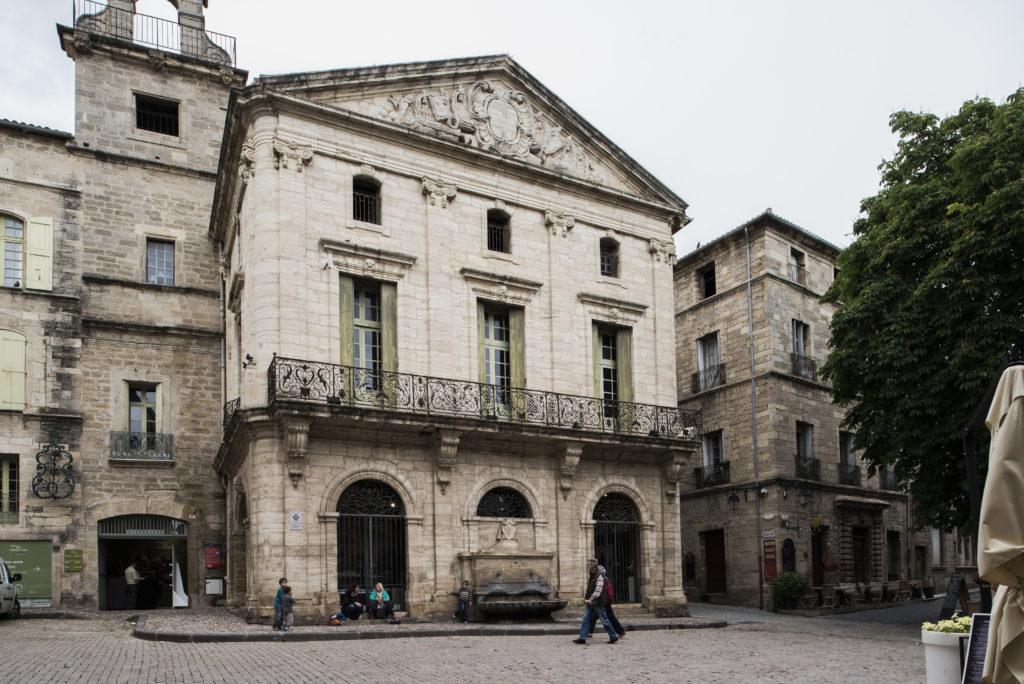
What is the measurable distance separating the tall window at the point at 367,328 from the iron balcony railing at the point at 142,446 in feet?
23.3

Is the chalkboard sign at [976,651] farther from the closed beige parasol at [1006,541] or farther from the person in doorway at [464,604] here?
the person in doorway at [464,604]

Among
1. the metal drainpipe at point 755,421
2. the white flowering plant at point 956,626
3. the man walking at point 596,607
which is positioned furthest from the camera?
the metal drainpipe at point 755,421

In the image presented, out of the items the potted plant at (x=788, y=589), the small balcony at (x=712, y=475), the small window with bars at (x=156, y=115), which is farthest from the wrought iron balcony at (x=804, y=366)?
the small window with bars at (x=156, y=115)

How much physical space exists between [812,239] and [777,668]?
855 inches

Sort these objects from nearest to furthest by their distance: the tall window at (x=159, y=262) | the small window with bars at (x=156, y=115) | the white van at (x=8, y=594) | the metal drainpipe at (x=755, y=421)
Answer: the white van at (x=8, y=594) < the tall window at (x=159, y=262) < the small window with bars at (x=156, y=115) < the metal drainpipe at (x=755, y=421)

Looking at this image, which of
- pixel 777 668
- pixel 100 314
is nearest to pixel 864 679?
pixel 777 668

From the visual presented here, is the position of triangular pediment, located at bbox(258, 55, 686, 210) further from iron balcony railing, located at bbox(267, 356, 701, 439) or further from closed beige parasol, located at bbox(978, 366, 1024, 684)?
closed beige parasol, located at bbox(978, 366, 1024, 684)

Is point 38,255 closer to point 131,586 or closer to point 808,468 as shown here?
point 131,586

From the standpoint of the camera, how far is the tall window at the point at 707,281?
3281 centimetres

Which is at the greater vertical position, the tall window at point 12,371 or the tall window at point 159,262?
the tall window at point 159,262

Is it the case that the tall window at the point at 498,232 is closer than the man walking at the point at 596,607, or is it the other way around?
the man walking at the point at 596,607

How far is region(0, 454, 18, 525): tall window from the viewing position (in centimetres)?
2264

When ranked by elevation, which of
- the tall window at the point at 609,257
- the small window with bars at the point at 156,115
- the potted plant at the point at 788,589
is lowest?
the potted plant at the point at 788,589

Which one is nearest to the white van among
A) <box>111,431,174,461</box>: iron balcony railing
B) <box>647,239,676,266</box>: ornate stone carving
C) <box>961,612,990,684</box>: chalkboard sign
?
<box>111,431,174,461</box>: iron balcony railing
